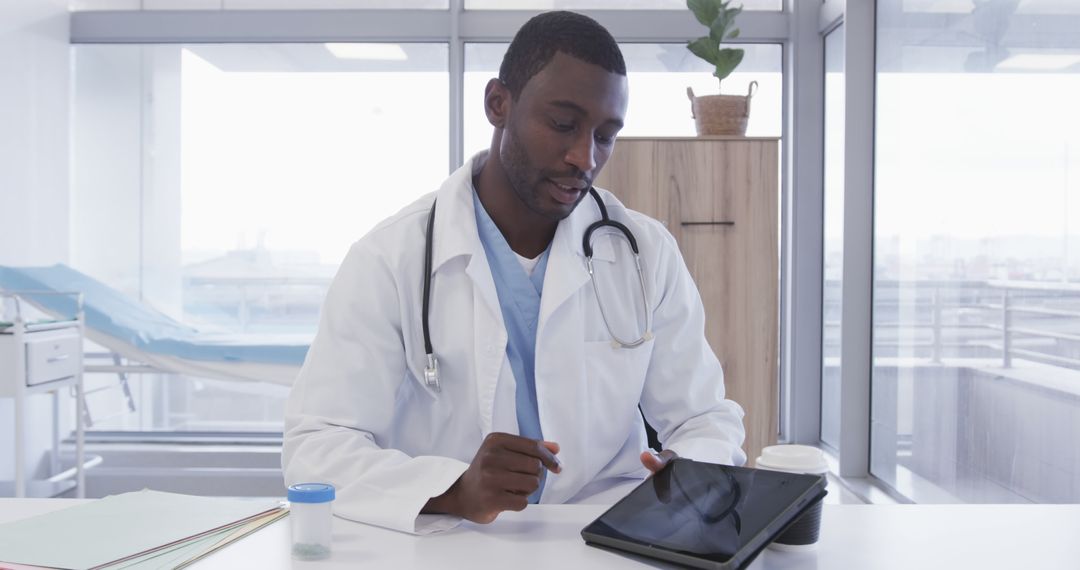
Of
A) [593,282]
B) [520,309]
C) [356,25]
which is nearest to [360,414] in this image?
[520,309]

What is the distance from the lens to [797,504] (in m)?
0.77

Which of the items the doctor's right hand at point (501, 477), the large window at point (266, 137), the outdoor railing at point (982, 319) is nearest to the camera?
the doctor's right hand at point (501, 477)

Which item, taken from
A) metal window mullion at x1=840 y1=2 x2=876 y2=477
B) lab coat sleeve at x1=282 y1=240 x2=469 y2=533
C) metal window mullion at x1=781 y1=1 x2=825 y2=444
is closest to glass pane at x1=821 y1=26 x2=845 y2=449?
metal window mullion at x1=781 y1=1 x2=825 y2=444

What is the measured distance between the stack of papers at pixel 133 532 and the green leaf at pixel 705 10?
2285 mm

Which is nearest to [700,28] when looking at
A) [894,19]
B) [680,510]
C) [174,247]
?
[894,19]

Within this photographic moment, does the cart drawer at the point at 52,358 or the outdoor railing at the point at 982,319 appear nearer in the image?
the outdoor railing at the point at 982,319

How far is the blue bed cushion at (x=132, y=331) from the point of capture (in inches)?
125

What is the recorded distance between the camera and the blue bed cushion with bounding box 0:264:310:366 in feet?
10.4

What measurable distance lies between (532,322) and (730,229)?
1.62m

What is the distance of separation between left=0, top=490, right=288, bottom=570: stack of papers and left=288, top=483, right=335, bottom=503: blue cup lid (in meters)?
0.09

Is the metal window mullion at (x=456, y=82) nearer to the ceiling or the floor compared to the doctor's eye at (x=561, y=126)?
nearer to the ceiling

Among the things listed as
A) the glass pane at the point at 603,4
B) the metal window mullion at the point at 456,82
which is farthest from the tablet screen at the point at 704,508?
the glass pane at the point at 603,4

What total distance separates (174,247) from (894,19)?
10.1 feet

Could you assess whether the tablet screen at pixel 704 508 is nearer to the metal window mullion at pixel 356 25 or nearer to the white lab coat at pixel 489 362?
the white lab coat at pixel 489 362
